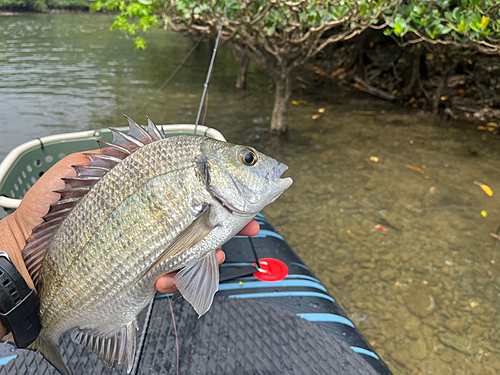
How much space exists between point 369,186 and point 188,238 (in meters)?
4.51

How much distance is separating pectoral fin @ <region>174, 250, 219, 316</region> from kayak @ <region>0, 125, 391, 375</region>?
1.61ft

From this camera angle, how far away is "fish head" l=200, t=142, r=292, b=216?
1.17 metres

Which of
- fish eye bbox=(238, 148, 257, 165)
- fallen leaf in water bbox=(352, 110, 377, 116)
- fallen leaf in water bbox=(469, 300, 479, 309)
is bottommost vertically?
fallen leaf in water bbox=(469, 300, 479, 309)

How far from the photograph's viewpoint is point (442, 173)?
18.2 feet

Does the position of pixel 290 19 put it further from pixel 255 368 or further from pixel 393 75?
pixel 393 75

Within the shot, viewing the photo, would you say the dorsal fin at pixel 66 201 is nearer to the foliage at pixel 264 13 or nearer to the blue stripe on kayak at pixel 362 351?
the blue stripe on kayak at pixel 362 351

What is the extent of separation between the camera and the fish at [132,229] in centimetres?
111

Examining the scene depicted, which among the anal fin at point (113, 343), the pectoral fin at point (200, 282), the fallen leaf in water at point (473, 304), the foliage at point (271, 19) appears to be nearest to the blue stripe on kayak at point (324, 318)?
the pectoral fin at point (200, 282)

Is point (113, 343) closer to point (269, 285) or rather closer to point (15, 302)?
point (15, 302)

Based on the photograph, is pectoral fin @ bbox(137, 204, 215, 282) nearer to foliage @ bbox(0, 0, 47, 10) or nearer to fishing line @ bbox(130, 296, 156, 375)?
fishing line @ bbox(130, 296, 156, 375)

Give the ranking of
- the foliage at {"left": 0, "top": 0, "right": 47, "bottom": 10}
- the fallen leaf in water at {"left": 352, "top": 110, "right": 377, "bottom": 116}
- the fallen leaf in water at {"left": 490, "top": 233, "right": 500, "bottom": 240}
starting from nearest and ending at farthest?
the fallen leaf in water at {"left": 490, "top": 233, "right": 500, "bottom": 240} < the fallen leaf in water at {"left": 352, "top": 110, "right": 377, "bottom": 116} < the foliage at {"left": 0, "top": 0, "right": 47, "bottom": 10}

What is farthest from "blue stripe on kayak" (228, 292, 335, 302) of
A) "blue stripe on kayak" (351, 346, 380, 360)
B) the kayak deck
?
"blue stripe on kayak" (351, 346, 380, 360)

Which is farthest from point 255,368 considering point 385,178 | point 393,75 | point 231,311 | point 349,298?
point 393,75

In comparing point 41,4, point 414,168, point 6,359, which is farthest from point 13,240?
point 41,4
